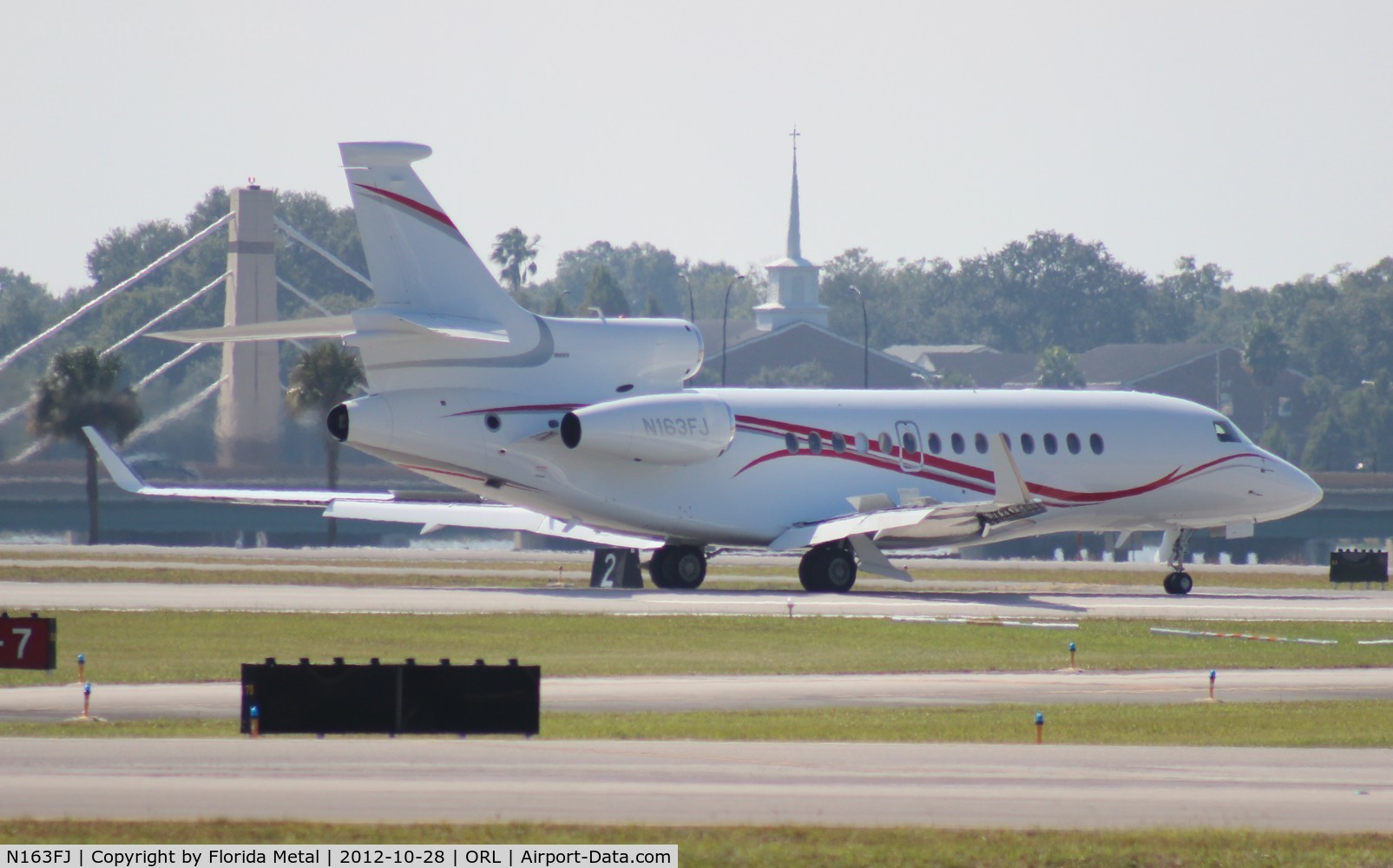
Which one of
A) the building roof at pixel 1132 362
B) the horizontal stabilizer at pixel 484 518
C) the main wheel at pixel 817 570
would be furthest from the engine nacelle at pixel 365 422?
the building roof at pixel 1132 362

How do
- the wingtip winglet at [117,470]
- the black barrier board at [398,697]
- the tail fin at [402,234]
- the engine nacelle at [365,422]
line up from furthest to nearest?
the wingtip winglet at [117,470] → the engine nacelle at [365,422] → the tail fin at [402,234] → the black barrier board at [398,697]

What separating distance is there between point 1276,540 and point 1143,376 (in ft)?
131

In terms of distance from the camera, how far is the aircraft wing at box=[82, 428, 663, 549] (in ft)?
121

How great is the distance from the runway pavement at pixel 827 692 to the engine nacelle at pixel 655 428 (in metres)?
11.5

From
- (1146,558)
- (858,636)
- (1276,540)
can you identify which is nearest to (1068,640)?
(858,636)

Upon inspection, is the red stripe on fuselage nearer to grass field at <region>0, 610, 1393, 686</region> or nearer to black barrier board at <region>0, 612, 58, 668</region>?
grass field at <region>0, 610, 1393, 686</region>

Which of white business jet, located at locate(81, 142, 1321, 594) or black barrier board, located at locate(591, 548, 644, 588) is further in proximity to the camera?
black barrier board, located at locate(591, 548, 644, 588)

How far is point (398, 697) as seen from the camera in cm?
1508

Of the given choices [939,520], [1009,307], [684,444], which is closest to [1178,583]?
[939,520]

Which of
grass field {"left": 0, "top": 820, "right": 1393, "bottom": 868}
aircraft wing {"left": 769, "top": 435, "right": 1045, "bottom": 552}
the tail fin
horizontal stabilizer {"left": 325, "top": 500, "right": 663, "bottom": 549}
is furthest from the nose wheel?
grass field {"left": 0, "top": 820, "right": 1393, "bottom": 868}

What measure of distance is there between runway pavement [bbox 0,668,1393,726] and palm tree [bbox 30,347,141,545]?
138ft

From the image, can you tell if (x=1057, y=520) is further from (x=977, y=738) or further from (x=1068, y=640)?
(x=977, y=738)

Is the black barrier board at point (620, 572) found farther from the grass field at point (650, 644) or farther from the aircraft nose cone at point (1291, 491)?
the aircraft nose cone at point (1291, 491)

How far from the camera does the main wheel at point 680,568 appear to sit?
36.5 m
